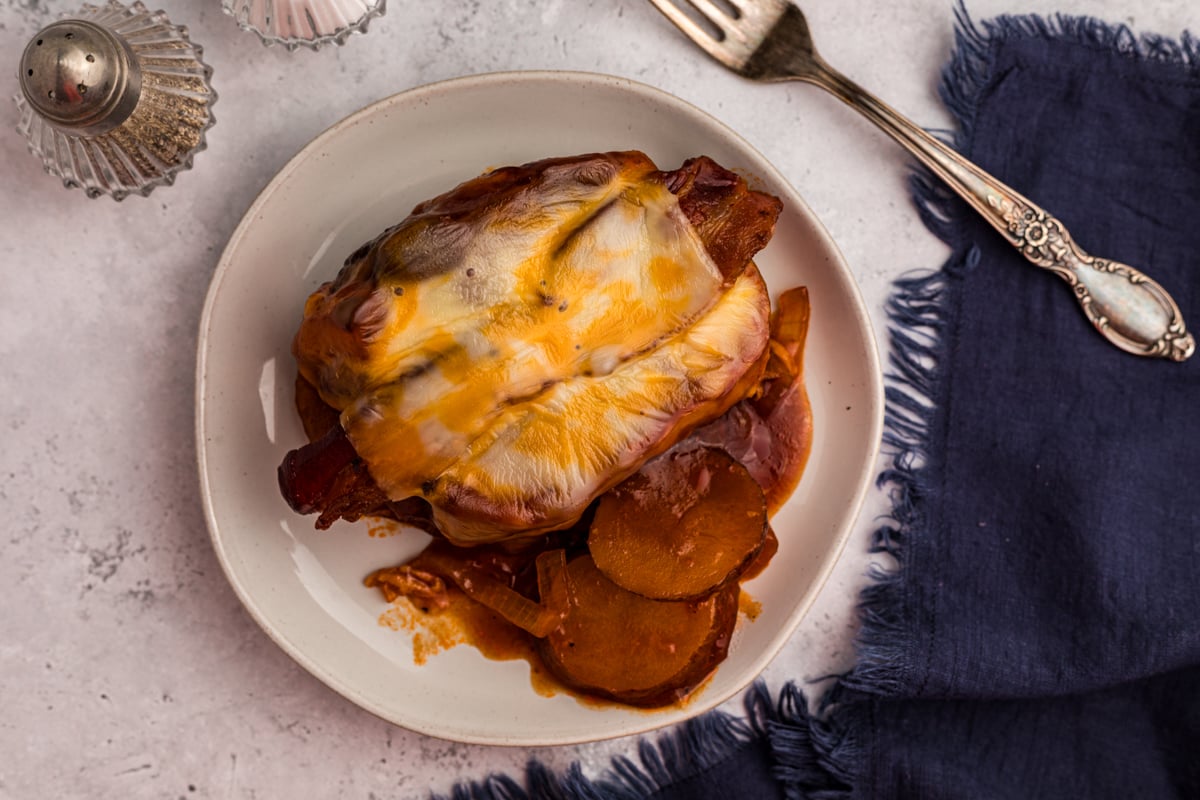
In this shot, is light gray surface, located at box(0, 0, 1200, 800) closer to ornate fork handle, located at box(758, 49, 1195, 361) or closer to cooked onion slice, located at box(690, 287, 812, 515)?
ornate fork handle, located at box(758, 49, 1195, 361)

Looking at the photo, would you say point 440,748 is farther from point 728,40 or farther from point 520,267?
point 728,40

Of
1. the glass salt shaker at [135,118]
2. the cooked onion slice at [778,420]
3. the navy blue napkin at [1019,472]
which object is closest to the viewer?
the glass salt shaker at [135,118]

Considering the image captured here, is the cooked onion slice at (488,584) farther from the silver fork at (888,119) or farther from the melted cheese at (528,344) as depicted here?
the silver fork at (888,119)

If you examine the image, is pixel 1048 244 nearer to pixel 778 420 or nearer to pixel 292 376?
pixel 778 420

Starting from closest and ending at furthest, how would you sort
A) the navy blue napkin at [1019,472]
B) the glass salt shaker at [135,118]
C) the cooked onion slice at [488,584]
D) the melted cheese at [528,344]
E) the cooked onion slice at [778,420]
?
the melted cheese at [528,344]
the glass salt shaker at [135,118]
the cooked onion slice at [488,584]
the cooked onion slice at [778,420]
the navy blue napkin at [1019,472]

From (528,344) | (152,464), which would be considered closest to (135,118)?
(152,464)

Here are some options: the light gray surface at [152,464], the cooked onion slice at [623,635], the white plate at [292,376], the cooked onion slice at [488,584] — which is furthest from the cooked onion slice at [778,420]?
the light gray surface at [152,464]
